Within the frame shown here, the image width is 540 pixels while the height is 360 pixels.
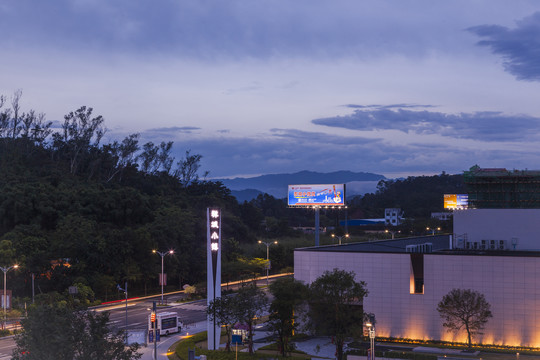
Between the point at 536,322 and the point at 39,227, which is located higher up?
the point at 39,227

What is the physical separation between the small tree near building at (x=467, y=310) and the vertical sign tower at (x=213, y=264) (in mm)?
17907

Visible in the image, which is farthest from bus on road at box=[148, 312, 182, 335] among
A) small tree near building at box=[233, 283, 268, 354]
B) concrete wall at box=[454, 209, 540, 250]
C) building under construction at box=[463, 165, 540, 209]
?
building under construction at box=[463, 165, 540, 209]

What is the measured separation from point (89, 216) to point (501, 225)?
61.1 metres

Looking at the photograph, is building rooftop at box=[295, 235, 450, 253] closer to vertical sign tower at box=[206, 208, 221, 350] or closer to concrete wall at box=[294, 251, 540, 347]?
concrete wall at box=[294, 251, 540, 347]

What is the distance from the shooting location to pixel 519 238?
60062mm

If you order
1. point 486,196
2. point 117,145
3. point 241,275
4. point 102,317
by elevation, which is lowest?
point 241,275

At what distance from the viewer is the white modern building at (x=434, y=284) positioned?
154 ft

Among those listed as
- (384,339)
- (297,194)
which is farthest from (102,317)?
(297,194)

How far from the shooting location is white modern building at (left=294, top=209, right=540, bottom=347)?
4700cm

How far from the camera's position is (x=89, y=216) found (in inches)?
3654

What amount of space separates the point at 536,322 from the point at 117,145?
104426mm

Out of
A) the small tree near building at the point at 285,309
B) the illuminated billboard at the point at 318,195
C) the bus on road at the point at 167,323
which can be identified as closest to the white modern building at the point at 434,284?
the small tree near building at the point at 285,309

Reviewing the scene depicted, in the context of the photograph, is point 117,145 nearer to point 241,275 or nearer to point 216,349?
point 241,275

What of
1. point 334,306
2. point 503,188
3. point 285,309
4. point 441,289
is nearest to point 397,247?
point 503,188
